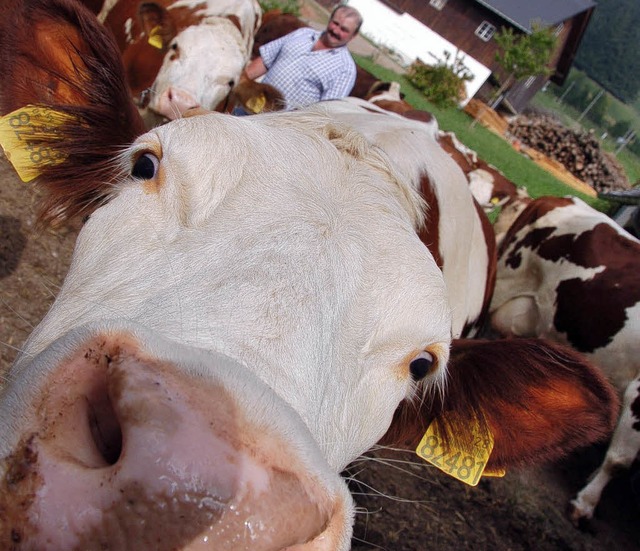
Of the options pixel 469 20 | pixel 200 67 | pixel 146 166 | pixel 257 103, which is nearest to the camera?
pixel 146 166

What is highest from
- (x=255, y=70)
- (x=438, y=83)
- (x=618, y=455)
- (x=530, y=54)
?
(x=530, y=54)

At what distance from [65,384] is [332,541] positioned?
25.1 inches

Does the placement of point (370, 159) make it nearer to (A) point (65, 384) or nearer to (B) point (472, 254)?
(A) point (65, 384)

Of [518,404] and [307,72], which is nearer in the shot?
[518,404]

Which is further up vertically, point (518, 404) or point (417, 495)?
point (518, 404)

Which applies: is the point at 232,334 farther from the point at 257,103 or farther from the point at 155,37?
the point at 155,37

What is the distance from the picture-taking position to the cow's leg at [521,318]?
19.2ft

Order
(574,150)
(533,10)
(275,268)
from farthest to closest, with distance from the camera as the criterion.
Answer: (533,10)
(574,150)
(275,268)

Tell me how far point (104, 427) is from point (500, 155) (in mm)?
24492

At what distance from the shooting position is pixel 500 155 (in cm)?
2323

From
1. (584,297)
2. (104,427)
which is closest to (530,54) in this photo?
(584,297)

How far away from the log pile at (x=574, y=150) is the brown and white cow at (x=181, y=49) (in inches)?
1153

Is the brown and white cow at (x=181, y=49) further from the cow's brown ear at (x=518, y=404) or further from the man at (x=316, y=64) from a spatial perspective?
the cow's brown ear at (x=518, y=404)

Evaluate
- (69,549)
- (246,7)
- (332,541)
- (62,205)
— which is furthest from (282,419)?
(246,7)
